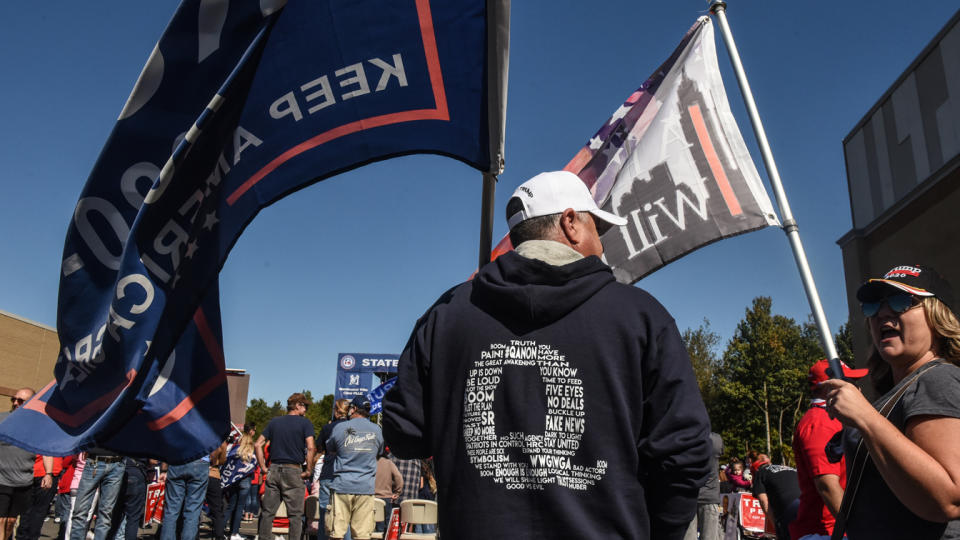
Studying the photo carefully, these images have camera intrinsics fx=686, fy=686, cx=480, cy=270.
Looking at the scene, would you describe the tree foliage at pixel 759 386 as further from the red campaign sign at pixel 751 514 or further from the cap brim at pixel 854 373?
the cap brim at pixel 854 373

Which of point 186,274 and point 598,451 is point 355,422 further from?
point 598,451

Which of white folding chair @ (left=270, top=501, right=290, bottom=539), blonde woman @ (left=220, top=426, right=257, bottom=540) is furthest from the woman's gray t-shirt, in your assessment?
blonde woman @ (left=220, top=426, right=257, bottom=540)

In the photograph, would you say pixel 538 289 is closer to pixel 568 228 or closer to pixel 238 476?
pixel 568 228

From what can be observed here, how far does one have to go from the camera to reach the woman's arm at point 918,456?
1.86 m

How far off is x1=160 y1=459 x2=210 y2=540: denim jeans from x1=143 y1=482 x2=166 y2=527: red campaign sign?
150cm

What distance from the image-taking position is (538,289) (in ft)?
6.18

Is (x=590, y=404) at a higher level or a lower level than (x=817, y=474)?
higher

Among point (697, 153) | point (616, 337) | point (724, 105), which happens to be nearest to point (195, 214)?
point (616, 337)

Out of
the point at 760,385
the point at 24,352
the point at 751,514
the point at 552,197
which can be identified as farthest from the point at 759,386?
the point at 552,197

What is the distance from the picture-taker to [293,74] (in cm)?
327

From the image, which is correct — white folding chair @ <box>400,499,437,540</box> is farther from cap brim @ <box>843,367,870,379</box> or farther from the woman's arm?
the woman's arm

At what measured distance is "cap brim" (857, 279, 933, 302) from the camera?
88.7 inches

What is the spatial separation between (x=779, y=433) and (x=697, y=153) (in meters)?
50.0

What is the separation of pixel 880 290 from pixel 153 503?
1137cm
